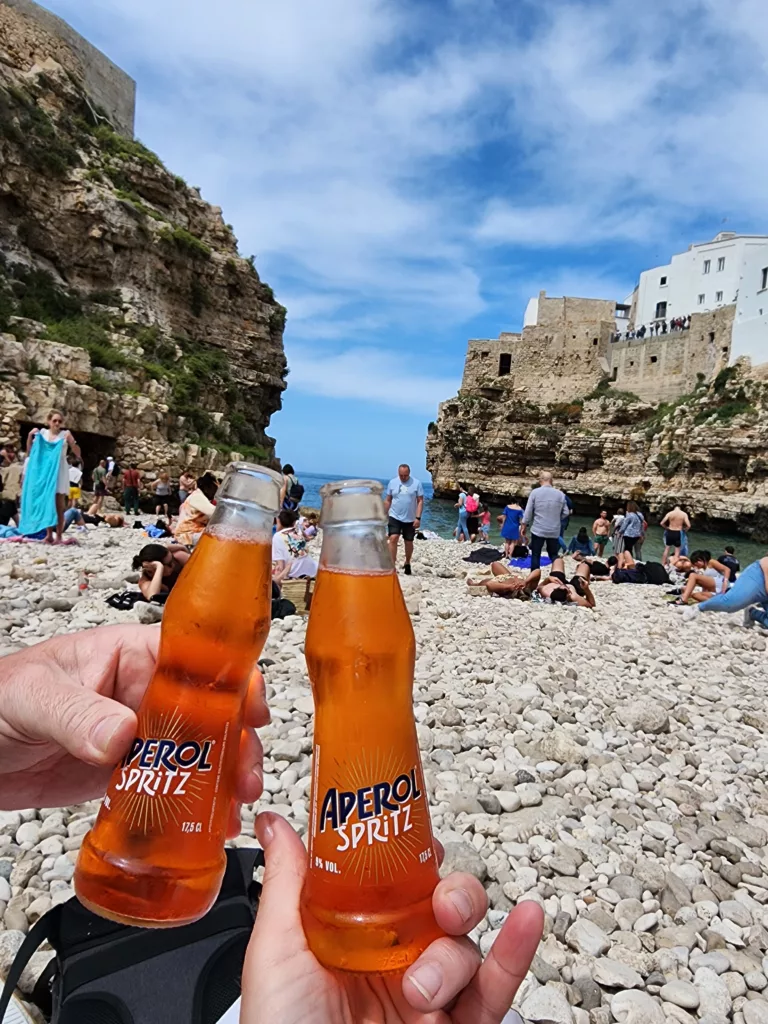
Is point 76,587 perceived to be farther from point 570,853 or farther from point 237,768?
point 237,768

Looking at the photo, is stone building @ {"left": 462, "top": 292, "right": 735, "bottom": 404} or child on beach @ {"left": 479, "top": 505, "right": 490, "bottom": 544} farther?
stone building @ {"left": 462, "top": 292, "right": 735, "bottom": 404}

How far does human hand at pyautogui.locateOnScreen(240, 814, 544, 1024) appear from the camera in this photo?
0.94m

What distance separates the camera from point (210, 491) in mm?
9109

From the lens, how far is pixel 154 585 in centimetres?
662

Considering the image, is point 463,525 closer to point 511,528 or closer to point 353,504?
point 511,528

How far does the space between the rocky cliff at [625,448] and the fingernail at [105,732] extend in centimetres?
4099

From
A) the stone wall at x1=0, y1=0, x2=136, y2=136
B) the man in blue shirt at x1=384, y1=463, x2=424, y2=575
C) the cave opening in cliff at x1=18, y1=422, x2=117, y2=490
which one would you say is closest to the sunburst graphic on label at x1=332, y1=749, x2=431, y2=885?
the man in blue shirt at x1=384, y1=463, x2=424, y2=575

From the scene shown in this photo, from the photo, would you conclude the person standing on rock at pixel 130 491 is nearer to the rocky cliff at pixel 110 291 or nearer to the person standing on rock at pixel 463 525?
the rocky cliff at pixel 110 291

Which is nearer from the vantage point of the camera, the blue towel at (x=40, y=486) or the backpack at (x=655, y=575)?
the blue towel at (x=40, y=486)

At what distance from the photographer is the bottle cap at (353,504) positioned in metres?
1.08

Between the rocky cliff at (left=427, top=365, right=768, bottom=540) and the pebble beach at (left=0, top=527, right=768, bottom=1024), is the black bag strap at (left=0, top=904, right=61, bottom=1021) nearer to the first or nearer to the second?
the pebble beach at (left=0, top=527, right=768, bottom=1024)

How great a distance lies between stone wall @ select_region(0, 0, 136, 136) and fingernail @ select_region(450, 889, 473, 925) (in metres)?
32.3

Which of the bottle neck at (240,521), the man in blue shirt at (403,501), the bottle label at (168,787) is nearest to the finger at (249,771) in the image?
the bottle label at (168,787)

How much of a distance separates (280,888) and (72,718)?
489 millimetres
